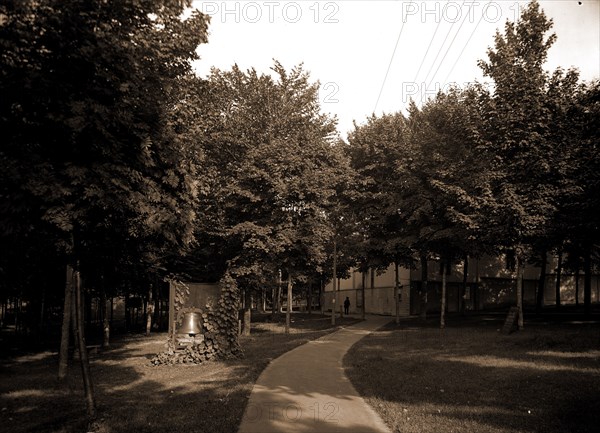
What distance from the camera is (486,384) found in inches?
428

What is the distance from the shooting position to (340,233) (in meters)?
36.0

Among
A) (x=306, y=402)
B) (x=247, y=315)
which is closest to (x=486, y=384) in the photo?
(x=306, y=402)

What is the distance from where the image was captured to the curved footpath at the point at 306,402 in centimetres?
764

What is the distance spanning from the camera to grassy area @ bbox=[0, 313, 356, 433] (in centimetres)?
800

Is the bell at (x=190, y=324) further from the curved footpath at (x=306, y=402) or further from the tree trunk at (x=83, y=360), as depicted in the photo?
the tree trunk at (x=83, y=360)

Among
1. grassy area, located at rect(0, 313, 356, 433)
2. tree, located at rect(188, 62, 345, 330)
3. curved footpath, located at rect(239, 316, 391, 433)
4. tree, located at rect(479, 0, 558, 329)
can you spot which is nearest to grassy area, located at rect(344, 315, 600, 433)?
curved footpath, located at rect(239, 316, 391, 433)

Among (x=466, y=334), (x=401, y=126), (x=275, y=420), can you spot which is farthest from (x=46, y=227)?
(x=401, y=126)

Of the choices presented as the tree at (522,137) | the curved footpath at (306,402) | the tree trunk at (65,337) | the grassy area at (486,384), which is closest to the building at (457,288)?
the tree at (522,137)

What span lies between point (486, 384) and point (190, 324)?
1010 cm

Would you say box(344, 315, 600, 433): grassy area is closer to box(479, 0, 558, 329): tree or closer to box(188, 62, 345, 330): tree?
box(479, 0, 558, 329): tree

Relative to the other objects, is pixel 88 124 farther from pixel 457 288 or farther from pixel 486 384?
pixel 457 288

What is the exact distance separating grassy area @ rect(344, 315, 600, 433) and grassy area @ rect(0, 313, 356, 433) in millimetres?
3112

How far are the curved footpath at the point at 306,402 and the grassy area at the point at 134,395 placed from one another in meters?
0.38

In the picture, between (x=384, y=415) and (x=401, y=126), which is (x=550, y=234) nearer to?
(x=401, y=126)
